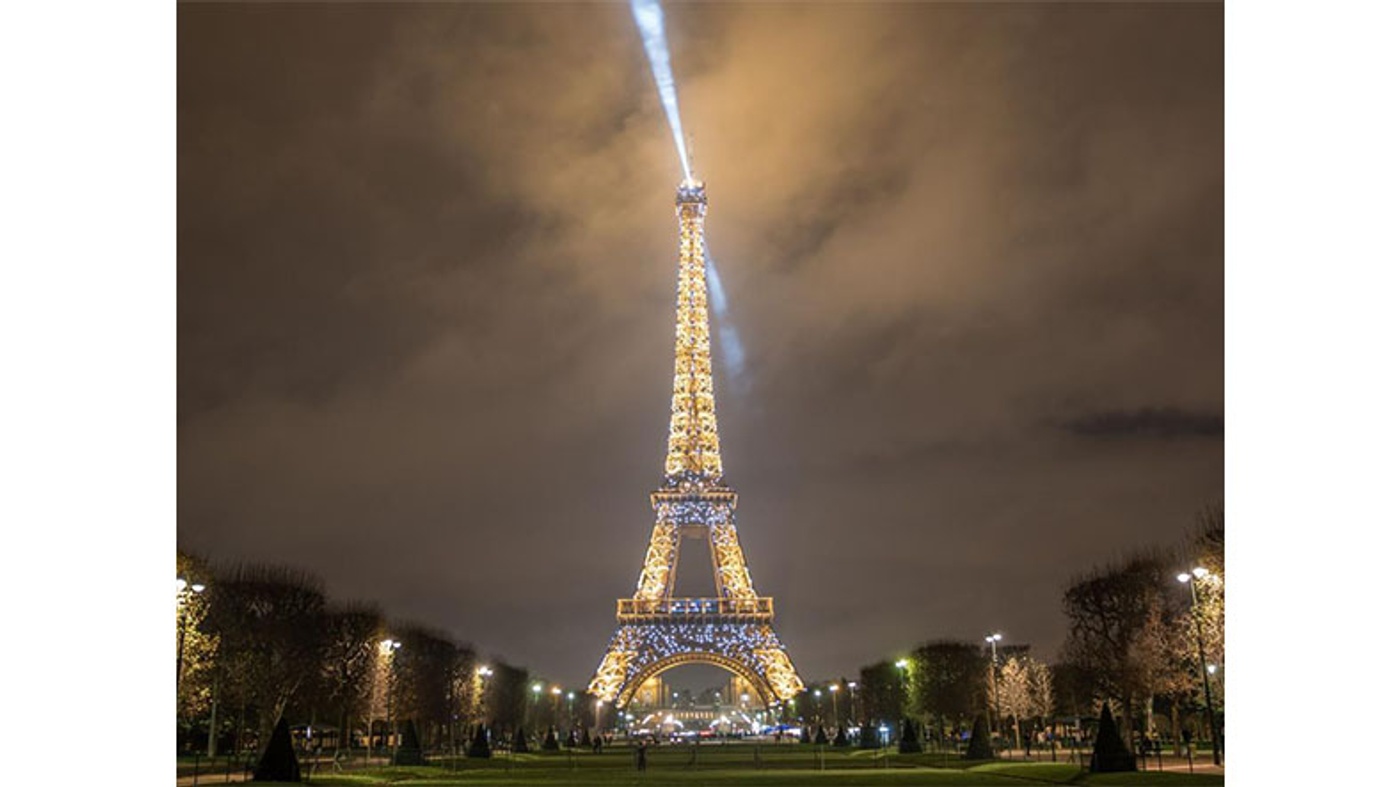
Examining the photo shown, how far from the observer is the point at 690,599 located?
284 feet

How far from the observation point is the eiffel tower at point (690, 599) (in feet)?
277

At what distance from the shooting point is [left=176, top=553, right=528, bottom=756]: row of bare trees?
43.1m

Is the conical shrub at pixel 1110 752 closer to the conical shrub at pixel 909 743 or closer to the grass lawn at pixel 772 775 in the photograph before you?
the grass lawn at pixel 772 775

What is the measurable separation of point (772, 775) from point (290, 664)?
18.2 metres

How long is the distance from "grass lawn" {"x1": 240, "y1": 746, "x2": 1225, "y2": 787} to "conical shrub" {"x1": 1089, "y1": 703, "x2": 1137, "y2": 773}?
386 millimetres

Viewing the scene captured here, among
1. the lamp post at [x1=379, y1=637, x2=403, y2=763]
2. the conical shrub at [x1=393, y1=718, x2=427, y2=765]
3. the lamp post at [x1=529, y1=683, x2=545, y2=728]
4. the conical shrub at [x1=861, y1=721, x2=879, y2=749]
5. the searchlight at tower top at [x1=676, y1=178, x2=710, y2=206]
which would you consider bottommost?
the lamp post at [x1=529, y1=683, x2=545, y2=728]

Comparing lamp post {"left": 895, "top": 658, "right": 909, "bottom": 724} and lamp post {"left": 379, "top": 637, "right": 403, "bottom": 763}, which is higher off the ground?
lamp post {"left": 379, "top": 637, "right": 403, "bottom": 763}

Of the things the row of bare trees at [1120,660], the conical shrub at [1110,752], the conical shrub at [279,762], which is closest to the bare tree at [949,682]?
the row of bare trees at [1120,660]

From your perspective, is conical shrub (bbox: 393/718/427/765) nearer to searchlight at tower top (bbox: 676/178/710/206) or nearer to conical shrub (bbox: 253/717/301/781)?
conical shrub (bbox: 253/717/301/781)

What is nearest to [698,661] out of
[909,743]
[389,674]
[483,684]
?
[483,684]

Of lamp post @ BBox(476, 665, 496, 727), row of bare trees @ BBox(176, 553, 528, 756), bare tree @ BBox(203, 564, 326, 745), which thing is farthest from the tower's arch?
bare tree @ BBox(203, 564, 326, 745)

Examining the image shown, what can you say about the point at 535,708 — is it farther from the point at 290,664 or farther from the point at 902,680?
the point at 290,664
